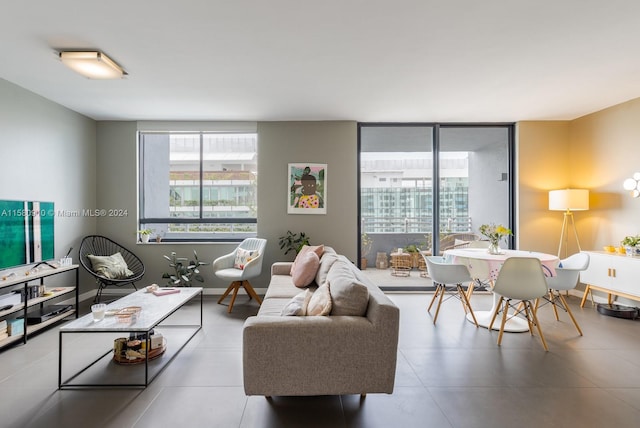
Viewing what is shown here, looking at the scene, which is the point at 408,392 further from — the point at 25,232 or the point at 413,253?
the point at 25,232

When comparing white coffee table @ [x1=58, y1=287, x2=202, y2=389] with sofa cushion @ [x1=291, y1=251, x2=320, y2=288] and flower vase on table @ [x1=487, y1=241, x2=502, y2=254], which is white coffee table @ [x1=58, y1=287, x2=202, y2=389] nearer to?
sofa cushion @ [x1=291, y1=251, x2=320, y2=288]

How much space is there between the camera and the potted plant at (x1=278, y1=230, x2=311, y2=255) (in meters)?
4.87

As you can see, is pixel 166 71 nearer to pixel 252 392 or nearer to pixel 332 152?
pixel 332 152

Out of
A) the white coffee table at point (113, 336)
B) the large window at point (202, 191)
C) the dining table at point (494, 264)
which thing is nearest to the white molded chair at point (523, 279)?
the dining table at point (494, 264)

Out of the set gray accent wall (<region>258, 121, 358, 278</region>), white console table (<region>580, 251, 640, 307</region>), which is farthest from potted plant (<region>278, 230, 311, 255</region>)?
white console table (<region>580, 251, 640, 307</region>)

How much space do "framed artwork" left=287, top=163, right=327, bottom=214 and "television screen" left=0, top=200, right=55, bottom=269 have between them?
307 centimetres

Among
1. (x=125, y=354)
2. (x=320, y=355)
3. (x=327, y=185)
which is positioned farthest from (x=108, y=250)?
(x=320, y=355)

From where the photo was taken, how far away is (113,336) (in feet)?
10.8

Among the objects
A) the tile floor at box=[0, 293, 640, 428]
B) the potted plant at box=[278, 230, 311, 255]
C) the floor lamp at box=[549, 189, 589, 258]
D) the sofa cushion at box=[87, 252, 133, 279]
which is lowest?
the tile floor at box=[0, 293, 640, 428]

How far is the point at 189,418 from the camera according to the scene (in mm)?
1992

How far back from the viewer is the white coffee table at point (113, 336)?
7.77 ft

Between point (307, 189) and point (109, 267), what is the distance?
2.96 meters

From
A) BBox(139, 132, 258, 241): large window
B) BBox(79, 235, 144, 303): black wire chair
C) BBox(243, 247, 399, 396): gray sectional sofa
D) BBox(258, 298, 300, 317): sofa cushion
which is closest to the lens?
BBox(243, 247, 399, 396): gray sectional sofa

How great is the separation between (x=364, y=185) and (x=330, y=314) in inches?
134
